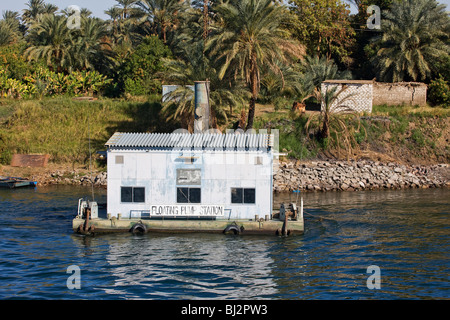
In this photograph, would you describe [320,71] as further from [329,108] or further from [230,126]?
[230,126]

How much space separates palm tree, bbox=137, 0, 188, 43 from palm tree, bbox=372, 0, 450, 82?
2528cm

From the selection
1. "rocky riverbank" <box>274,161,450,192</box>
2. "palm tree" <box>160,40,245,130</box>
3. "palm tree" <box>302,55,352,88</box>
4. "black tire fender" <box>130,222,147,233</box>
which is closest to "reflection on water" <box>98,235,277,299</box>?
"black tire fender" <box>130,222,147,233</box>

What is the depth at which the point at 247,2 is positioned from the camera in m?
41.0

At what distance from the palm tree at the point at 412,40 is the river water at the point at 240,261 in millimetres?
28013

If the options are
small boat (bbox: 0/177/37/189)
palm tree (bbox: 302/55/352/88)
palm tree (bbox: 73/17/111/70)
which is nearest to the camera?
small boat (bbox: 0/177/37/189)

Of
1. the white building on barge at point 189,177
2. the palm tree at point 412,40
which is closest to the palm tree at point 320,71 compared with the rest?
the palm tree at point 412,40

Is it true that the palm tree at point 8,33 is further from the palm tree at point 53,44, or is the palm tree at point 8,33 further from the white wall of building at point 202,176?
the white wall of building at point 202,176

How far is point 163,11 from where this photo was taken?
68.0 m

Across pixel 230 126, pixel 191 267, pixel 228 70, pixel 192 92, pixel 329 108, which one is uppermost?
pixel 228 70

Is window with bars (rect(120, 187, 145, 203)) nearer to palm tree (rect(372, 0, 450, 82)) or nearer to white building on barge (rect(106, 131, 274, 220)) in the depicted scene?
white building on barge (rect(106, 131, 274, 220))

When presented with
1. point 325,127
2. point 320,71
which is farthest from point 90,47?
point 325,127

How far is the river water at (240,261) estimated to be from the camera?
20.9 metres

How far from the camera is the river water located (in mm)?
20922

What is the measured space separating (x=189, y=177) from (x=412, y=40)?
38606mm
